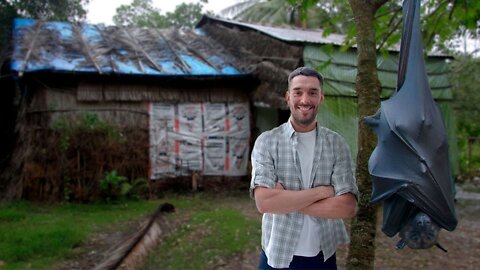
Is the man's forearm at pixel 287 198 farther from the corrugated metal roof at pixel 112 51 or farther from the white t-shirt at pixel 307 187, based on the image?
the corrugated metal roof at pixel 112 51

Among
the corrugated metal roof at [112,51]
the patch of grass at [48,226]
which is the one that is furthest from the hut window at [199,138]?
the patch of grass at [48,226]

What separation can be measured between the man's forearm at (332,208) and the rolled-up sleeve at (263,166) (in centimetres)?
21

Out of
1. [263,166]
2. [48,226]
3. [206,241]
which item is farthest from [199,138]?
[263,166]

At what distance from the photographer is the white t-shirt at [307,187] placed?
217 centimetres

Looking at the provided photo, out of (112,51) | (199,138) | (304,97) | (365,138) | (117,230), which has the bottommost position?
(117,230)

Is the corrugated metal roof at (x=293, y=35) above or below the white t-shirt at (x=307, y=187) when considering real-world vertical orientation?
above

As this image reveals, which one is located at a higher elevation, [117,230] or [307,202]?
[307,202]

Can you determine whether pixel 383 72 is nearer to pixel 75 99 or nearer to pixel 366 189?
pixel 366 189

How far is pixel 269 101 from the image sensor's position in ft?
30.3

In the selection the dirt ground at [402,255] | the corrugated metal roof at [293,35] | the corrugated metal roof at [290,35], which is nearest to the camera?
the dirt ground at [402,255]

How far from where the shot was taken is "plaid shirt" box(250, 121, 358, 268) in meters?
2.15

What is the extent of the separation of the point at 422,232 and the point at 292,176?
27.3 inches

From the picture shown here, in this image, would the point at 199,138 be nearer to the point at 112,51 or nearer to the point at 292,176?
the point at 112,51

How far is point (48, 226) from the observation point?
6.77 m
